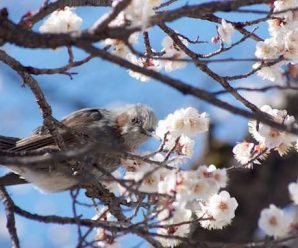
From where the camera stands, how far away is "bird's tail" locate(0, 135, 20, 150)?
4.51m

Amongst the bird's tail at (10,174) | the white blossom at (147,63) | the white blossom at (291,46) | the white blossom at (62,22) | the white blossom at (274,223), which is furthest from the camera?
the bird's tail at (10,174)

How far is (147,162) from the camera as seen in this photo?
2.89 metres

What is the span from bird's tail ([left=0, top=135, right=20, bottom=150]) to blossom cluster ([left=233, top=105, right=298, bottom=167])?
1.84 m

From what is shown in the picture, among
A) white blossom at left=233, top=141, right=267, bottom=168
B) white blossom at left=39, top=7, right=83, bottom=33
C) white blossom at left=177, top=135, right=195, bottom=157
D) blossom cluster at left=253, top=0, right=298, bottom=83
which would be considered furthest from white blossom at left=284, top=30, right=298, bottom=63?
white blossom at left=39, top=7, right=83, bottom=33

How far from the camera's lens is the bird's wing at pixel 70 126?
14.4ft

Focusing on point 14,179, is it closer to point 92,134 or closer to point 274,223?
point 92,134

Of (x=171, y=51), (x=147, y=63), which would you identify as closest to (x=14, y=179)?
(x=147, y=63)

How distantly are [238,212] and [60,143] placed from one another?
3.30m

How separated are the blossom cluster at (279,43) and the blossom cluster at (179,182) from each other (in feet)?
1.34

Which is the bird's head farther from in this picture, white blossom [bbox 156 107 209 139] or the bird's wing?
white blossom [bbox 156 107 209 139]

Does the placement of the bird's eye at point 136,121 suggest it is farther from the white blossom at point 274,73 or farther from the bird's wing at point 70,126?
the white blossom at point 274,73

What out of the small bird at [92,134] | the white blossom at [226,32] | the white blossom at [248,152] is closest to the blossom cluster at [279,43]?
the white blossom at [226,32]

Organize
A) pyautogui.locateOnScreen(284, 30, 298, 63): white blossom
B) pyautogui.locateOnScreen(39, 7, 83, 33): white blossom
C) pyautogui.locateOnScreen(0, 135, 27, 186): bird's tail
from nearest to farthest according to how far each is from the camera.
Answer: pyautogui.locateOnScreen(39, 7, 83, 33): white blossom → pyautogui.locateOnScreen(284, 30, 298, 63): white blossom → pyautogui.locateOnScreen(0, 135, 27, 186): bird's tail

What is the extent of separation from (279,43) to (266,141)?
490mm
